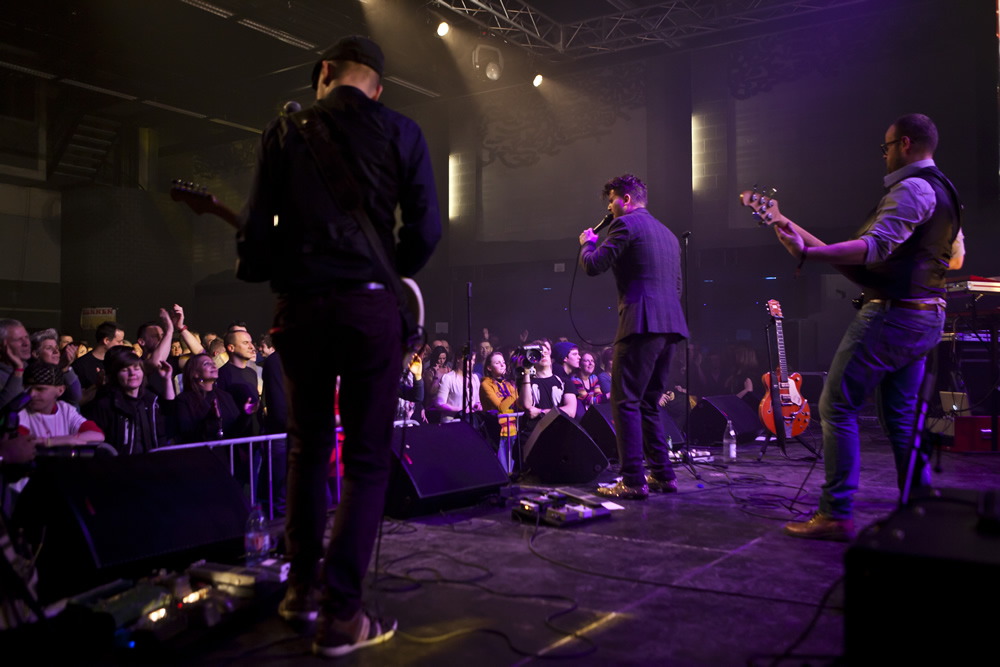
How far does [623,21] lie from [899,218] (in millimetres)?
8580

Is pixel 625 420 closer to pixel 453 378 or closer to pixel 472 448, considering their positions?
pixel 472 448

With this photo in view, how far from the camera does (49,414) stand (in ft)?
13.1

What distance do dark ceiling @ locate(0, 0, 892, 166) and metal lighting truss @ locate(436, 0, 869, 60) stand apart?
3 cm

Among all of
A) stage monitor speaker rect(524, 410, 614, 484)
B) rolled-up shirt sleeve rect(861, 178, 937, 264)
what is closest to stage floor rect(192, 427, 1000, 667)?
stage monitor speaker rect(524, 410, 614, 484)

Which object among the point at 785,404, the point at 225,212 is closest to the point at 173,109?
the point at 785,404

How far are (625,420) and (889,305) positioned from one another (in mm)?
1685

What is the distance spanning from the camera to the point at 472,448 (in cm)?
439

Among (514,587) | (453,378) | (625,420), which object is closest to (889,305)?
(625,420)

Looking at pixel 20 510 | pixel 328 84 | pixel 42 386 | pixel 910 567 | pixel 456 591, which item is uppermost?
pixel 328 84

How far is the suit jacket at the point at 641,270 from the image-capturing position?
432 cm

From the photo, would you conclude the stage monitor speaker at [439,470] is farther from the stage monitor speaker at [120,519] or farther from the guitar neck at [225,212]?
the guitar neck at [225,212]

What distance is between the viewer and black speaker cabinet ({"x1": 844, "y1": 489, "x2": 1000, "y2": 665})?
1.43m

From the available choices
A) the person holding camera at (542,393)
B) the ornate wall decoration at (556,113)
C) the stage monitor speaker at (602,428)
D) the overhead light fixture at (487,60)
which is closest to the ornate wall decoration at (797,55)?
the ornate wall decoration at (556,113)

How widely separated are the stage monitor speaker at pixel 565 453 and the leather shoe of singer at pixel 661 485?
1.74 ft
